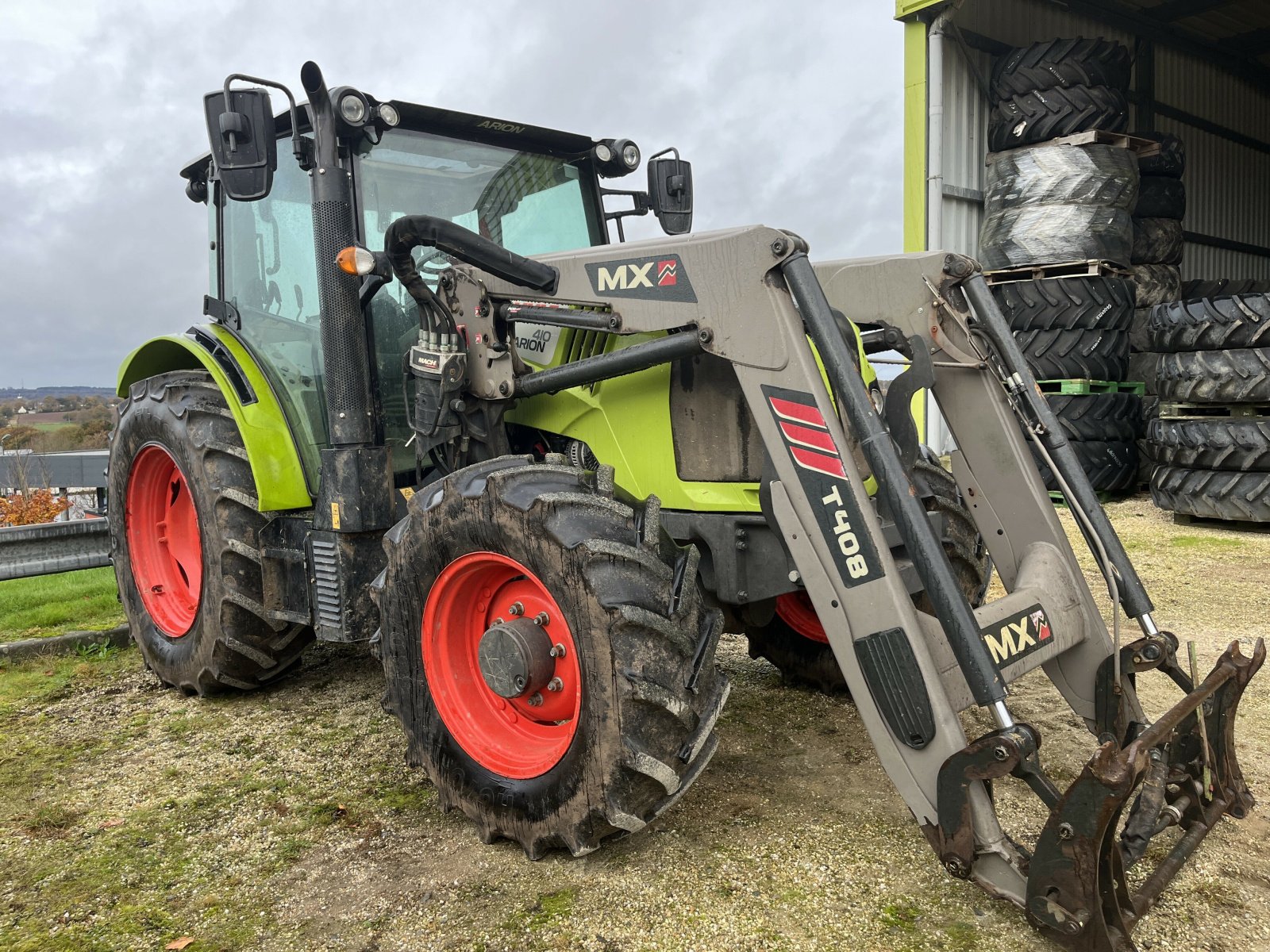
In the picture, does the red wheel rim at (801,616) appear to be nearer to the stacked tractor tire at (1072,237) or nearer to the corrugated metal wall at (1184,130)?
the stacked tractor tire at (1072,237)

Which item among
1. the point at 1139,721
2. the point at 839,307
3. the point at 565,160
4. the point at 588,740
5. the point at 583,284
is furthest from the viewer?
the point at 565,160

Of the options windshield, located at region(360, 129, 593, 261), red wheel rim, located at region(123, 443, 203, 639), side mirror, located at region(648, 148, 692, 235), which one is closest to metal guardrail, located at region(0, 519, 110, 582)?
red wheel rim, located at region(123, 443, 203, 639)

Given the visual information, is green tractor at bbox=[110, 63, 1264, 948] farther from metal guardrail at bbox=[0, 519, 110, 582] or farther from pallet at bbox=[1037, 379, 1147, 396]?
pallet at bbox=[1037, 379, 1147, 396]

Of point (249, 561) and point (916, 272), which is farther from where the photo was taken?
point (249, 561)

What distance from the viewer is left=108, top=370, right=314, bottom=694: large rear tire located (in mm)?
3932

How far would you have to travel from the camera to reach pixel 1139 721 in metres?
2.87

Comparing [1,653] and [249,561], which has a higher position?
[249,561]

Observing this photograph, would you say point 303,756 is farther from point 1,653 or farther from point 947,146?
point 947,146

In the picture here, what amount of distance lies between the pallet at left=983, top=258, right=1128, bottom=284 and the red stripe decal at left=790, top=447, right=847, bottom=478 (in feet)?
23.9

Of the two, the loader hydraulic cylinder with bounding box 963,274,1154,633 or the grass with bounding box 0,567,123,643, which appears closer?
the loader hydraulic cylinder with bounding box 963,274,1154,633

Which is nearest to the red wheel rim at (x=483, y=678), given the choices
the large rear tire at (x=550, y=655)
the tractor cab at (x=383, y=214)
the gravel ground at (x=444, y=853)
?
the large rear tire at (x=550, y=655)

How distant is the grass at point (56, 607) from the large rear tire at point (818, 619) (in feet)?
11.8

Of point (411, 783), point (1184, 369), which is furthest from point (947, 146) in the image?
point (411, 783)

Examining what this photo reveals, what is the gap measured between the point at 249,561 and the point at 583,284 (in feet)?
6.09
